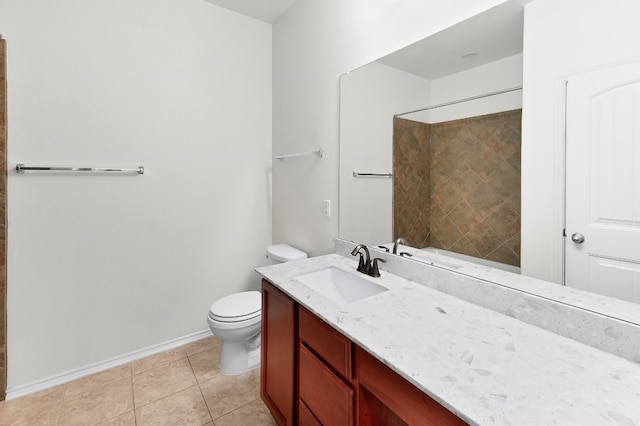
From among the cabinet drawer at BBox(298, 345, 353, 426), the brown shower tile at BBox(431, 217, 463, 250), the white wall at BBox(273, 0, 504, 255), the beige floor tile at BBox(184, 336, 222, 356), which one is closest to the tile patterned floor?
the beige floor tile at BBox(184, 336, 222, 356)

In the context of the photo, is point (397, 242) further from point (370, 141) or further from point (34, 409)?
point (34, 409)

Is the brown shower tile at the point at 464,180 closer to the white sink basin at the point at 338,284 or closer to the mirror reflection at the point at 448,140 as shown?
the mirror reflection at the point at 448,140

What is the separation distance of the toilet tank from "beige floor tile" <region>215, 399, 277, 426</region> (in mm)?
912

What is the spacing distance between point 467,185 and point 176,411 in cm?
188

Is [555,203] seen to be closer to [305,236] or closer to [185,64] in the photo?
[305,236]

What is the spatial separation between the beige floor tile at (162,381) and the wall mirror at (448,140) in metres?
1.42

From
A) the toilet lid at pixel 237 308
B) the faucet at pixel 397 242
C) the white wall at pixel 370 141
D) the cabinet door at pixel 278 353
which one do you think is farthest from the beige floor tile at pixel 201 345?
the faucet at pixel 397 242

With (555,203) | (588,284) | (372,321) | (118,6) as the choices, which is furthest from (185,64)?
(588,284)

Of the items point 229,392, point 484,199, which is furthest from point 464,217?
point 229,392

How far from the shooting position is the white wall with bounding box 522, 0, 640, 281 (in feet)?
2.92

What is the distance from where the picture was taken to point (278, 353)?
1.43 meters

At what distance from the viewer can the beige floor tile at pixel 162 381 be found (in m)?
1.83

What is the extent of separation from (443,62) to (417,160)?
1.41 ft

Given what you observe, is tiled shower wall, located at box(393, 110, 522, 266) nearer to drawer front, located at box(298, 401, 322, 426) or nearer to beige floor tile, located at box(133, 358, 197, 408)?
drawer front, located at box(298, 401, 322, 426)
